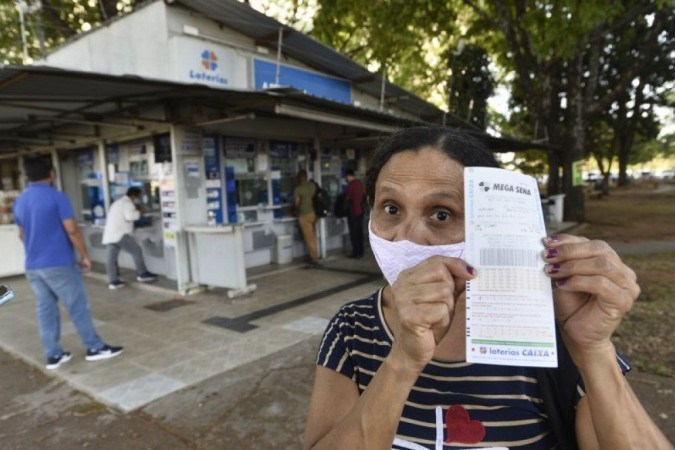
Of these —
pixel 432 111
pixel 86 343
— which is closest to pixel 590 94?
pixel 432 111

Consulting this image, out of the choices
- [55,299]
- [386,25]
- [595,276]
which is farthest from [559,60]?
[595,276]

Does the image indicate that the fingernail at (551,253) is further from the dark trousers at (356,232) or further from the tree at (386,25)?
the tree at (386,25)

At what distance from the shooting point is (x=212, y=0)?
6.54m

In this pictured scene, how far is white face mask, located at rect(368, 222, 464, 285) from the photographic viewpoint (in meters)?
1.13

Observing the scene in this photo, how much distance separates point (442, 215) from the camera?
1.17m

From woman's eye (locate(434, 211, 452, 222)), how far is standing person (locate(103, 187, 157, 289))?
22.6ft

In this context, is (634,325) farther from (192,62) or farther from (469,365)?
(192,62)

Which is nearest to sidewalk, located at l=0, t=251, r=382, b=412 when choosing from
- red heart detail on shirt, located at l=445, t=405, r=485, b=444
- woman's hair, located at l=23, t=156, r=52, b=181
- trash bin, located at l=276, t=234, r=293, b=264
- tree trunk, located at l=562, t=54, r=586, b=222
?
trash bin, located at l=276, t=234, r=293, b=264

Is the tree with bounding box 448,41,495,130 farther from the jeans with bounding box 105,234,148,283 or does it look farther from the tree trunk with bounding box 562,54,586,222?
the jeans with bounding box 105,234,148,283

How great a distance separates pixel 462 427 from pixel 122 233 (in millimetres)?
7144

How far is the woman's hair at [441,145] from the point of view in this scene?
1239mm

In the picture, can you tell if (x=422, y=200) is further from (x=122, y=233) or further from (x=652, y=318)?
(x=122, y=233)

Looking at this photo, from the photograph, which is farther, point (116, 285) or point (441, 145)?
point (116, 285)

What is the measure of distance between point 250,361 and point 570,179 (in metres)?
13.6
